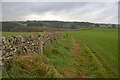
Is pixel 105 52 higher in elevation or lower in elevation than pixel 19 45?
lower

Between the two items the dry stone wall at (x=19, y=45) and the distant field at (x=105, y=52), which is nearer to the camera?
the dry stone wall at (x=19, y=45)

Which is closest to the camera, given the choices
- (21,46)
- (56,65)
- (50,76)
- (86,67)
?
(50,76)

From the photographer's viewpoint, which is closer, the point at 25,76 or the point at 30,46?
the point at 25,76

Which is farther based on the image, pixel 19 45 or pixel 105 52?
pixel 105 52

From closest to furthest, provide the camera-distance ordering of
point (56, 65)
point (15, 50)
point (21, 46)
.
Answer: point (15, 50), point (21, 46), point (56, 65)

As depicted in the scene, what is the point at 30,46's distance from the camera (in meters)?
5.87

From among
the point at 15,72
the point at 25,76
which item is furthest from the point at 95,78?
the point at 15,72

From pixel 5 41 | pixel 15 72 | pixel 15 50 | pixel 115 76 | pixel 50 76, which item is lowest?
pixel 115 76

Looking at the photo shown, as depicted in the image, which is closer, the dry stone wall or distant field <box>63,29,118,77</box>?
the dry stone wall

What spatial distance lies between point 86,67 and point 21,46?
14.5ft

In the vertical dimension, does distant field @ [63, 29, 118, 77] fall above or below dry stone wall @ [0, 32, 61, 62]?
below

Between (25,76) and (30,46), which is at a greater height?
(30,46)

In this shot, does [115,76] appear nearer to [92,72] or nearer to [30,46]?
[92,72]

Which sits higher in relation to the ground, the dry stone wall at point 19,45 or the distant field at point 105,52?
the dry stone wall at point 19,45
